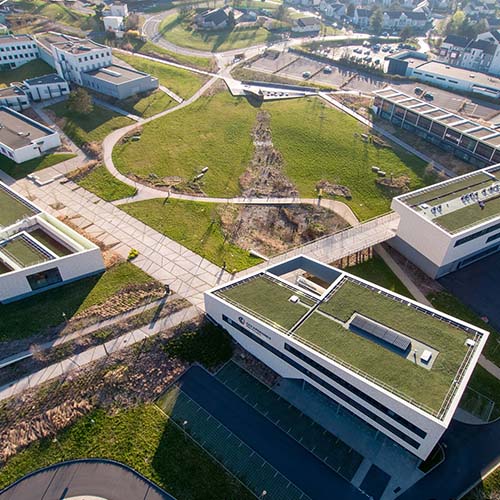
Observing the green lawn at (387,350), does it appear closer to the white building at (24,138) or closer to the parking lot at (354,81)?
the white building at (24,138)

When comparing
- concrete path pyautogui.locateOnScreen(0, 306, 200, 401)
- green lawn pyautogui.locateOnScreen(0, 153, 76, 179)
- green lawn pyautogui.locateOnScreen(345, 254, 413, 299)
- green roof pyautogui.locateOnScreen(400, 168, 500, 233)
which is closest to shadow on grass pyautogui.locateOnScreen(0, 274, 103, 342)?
concrete path pyautogui.locateOnScreen(0, 306, 200, 401)

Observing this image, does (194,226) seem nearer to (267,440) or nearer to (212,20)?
(267,440)

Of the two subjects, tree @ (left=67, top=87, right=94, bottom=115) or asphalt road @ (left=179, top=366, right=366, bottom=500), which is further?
tree @ (left=67, top=87, right=94, bottom=115)

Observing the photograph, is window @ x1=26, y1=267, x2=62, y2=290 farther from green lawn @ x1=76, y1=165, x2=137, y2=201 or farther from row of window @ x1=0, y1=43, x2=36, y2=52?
row of window @ x1=0, y1=43, x2=36, y2=52

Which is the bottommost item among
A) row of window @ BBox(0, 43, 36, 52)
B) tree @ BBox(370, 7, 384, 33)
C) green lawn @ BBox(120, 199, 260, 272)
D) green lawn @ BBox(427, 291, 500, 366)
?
green lawn @ BBox(427, 291, 500, 366)

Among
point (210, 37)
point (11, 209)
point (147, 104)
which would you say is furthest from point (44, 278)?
point (210, 37)
